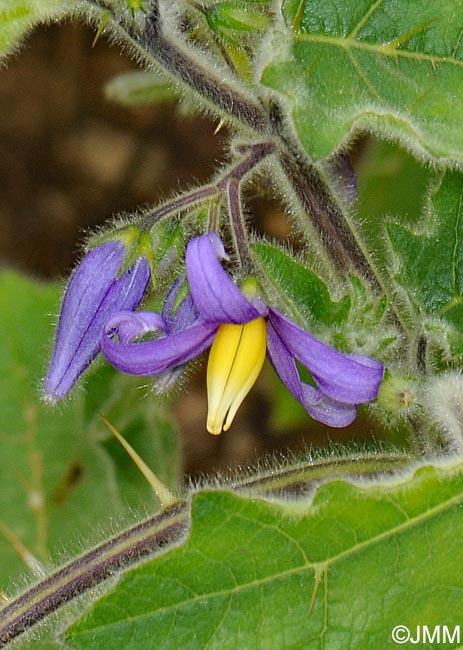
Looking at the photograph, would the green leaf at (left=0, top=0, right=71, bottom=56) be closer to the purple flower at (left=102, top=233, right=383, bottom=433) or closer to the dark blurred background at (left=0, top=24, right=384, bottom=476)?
the purple flower at (left=102, top=233, right=383, bottom=433)

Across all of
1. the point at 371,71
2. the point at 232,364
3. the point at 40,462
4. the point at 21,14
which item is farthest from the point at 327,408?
the point at 40,462

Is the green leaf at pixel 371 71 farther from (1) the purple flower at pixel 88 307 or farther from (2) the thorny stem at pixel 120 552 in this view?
(2) the thorny stem at pixel 120 552

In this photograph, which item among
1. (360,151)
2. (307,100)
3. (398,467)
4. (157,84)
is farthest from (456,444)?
(360,151)

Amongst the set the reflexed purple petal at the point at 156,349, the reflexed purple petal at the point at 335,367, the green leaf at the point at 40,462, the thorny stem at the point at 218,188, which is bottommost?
the green leaf at the point at 40,462

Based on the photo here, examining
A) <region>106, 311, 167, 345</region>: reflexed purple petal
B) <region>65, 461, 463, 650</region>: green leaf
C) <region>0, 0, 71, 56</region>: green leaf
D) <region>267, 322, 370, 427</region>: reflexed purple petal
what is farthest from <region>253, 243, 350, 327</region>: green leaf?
<region>0, 0, 71, 56</region>: green leaf

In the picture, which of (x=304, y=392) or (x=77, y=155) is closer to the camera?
(x=304, y=392)

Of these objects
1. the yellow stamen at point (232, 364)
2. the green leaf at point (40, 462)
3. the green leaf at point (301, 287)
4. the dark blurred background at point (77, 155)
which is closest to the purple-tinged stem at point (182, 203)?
the green leaf at point (301, 287)

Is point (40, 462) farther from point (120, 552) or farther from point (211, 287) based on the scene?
point (211, 287)
